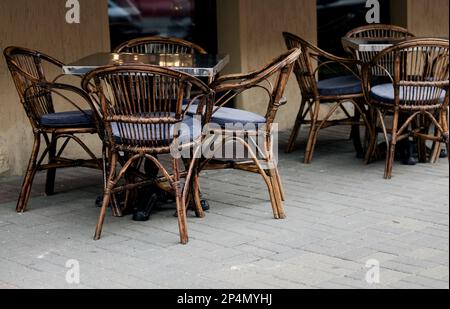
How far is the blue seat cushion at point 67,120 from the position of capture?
20.9 feet

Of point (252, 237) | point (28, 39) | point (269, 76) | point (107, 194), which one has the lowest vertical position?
point (252, 237)

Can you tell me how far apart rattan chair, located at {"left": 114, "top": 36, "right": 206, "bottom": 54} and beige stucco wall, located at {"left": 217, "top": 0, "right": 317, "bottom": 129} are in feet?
4.81

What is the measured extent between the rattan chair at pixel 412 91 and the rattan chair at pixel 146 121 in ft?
6.53

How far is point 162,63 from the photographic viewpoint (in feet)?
20.4

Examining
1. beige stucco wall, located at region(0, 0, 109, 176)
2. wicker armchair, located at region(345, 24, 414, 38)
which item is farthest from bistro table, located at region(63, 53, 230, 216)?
wicker armchair, located at region(345, 24, 414, 38)

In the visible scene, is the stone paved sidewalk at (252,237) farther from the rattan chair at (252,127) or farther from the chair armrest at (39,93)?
the chair armrest at (39,93)

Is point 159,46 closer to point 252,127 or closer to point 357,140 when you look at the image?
point 252,127

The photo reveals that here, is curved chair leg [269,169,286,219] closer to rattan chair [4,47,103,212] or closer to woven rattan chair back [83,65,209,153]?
woven rattan chair back [83,65,209,153]

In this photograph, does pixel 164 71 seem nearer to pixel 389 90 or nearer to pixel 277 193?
pixel 277 193

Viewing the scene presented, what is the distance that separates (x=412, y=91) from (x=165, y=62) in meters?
2.12

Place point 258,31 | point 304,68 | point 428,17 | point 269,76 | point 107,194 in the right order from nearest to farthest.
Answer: point 107,194 < point 269,76 < point 304,68 < point 258,31 < point 428,17

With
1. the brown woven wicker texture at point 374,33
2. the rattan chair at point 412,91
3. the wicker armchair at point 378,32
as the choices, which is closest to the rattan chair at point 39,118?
the rattan chair at point 412,91

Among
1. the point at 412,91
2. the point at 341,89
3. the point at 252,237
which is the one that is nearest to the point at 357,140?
the point at 341,89
